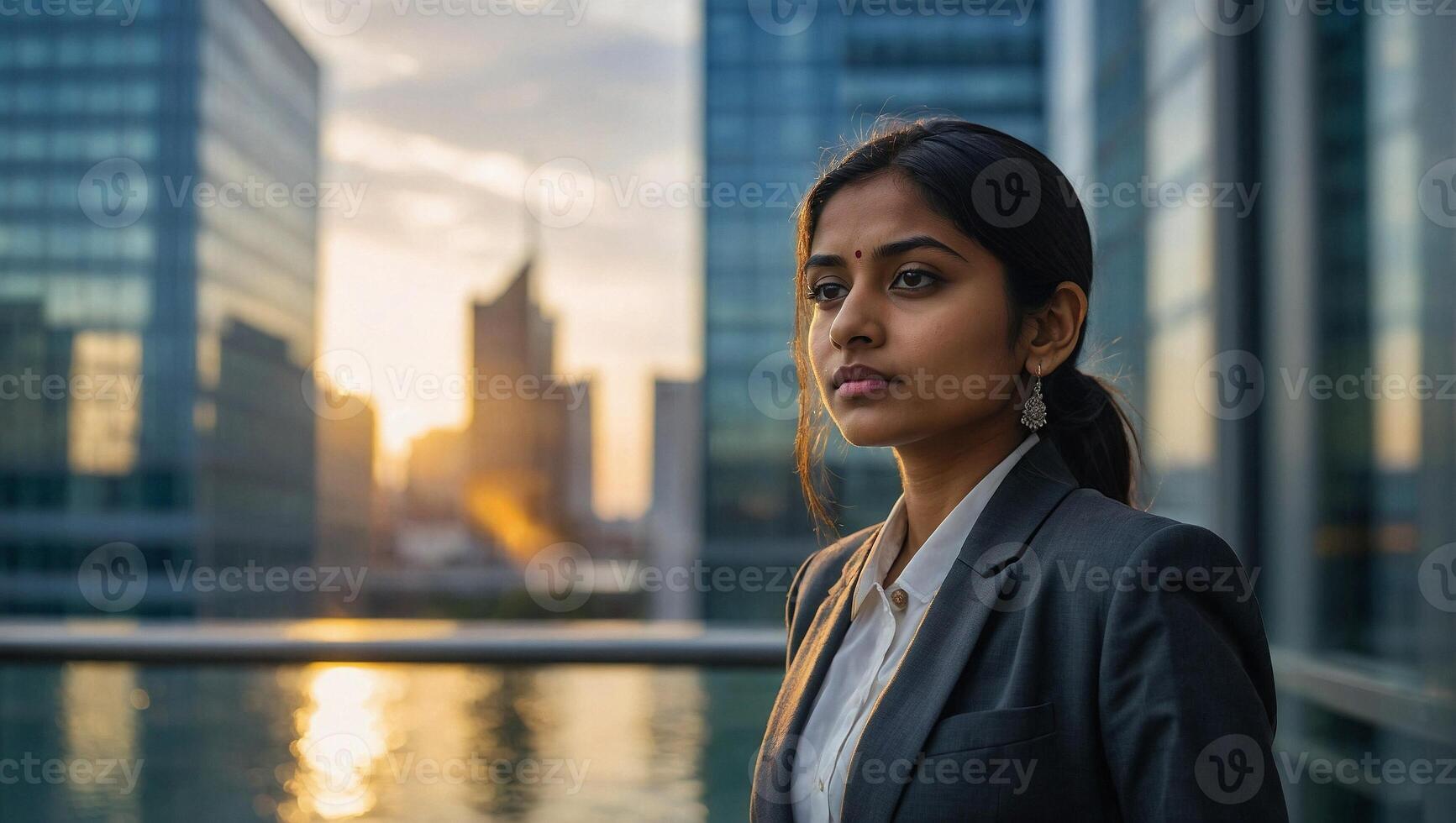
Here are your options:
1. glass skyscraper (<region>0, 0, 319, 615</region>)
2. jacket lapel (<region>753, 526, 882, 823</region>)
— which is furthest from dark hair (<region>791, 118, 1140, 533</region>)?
glass skyscraper (<region>0, 0, 319, 615</region>)

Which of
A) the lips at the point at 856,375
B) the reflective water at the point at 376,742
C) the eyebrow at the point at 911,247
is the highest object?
the eyebrow at the point at 911,247

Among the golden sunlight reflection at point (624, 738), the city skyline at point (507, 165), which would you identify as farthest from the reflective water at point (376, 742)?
the city skyline at point (507, 165)

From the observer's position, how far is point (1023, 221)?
101 centimetres

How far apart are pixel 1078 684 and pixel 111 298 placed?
1617 inches

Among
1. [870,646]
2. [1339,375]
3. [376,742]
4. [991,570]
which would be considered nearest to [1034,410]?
[991,570]

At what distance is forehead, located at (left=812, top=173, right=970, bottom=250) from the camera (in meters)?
1.02

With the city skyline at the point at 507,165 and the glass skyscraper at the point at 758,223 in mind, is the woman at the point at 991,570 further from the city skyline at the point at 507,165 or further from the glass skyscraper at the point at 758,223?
the glass skyscraper at the point at 758,223

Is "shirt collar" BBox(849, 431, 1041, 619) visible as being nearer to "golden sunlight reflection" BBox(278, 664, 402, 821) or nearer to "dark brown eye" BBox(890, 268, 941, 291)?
"dark brown eye" BBox(890, 268, 941, 291)

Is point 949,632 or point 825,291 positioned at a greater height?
point 825,291

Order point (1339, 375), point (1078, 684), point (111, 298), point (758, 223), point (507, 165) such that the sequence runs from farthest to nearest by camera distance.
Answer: point (507, 165) → point (111, 298) → point (758, 223) → point (1339, 375) → point (1078, 684)

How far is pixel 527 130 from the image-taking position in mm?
48562

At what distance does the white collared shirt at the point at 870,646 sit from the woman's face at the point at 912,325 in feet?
0.30

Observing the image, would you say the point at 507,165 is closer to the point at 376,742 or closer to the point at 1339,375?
the point at 376,742

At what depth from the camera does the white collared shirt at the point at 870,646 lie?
1080 mm
